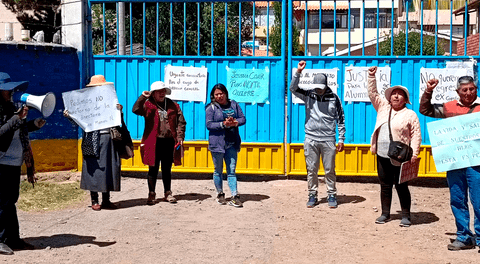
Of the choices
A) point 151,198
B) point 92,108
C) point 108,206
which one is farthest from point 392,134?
point 108,206

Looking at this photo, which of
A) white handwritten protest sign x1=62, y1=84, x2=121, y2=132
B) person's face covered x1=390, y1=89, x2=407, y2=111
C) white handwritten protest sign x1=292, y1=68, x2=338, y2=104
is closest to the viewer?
person's face covered x1=390, y1=89, x2=407, y2=111

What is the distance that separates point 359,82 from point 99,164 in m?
4.01

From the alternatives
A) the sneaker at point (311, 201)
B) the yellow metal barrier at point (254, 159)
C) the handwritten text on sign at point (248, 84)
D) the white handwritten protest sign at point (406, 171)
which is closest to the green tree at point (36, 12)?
the yellow metal barrier at point (254, 159)

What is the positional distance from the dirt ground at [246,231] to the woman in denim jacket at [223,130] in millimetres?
496

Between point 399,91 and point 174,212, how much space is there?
3113 mm

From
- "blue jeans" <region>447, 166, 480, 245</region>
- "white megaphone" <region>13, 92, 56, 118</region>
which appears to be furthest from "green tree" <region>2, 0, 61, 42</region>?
"blue jeans" <region>447, 166, 480, 245</region>

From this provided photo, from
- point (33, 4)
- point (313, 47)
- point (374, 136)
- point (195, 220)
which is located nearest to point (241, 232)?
point (195, 220)

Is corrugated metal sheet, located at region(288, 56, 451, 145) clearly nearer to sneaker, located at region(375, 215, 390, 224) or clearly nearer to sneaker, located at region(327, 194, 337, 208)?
sneaker, located at region(327, 194, 337, 208)

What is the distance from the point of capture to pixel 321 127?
8445 mm

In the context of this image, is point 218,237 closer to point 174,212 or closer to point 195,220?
point 195,220

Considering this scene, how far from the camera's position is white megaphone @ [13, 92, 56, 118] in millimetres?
6184

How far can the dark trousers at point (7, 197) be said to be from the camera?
6137 millimetres

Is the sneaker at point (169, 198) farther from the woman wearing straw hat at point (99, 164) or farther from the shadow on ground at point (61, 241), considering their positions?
the shadow on ground at point (61, 241)

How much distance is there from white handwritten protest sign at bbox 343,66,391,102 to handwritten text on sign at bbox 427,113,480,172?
130 inches
